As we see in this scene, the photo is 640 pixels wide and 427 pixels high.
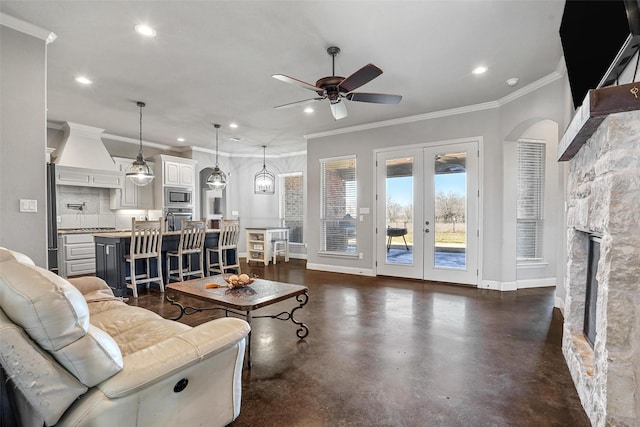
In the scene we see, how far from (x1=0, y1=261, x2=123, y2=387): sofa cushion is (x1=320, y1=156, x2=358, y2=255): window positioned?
506 cm

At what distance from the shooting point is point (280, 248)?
8.33 meters

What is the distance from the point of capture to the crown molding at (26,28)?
2596mm

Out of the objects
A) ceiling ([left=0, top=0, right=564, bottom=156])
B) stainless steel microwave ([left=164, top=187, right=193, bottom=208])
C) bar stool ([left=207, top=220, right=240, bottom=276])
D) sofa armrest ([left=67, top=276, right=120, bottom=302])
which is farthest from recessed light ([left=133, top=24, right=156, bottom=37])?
stainless steel microwave ([left=164, top=187, right=193, bottom=208])

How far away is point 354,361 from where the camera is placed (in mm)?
2498

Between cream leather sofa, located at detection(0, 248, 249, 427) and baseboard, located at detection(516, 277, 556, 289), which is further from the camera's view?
baseboard, located at detection(516, 277, 556, 289)

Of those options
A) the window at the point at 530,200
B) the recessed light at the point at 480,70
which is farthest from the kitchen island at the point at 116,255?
the window at the point at 530,200

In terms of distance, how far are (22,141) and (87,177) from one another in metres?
3.62

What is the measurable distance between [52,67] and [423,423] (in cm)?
486

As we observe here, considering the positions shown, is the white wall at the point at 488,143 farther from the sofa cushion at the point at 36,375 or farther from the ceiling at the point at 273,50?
the sofa cushion at the point at 36,375

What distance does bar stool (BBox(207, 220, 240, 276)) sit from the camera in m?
5.59

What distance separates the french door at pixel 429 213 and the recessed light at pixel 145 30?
3.92 metres

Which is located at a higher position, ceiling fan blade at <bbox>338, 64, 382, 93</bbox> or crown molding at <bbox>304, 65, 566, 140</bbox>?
crown molding at <bbox>304, 65, 566, 140</bbox>

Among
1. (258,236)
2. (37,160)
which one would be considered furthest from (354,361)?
(258,236)

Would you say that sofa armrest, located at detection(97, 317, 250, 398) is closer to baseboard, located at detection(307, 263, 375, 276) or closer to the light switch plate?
the light switch plate
